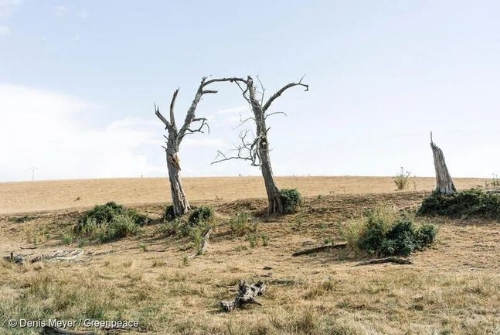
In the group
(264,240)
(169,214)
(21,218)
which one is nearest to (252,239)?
(264,240)

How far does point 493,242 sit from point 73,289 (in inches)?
388

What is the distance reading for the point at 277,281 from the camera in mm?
10359

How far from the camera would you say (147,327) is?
775 centimetres

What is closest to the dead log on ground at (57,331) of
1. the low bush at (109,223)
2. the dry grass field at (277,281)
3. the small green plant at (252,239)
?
the dry grass field at (277,281)

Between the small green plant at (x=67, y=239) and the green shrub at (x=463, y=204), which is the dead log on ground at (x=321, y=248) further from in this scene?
the small green plant at (x=67, y=239)

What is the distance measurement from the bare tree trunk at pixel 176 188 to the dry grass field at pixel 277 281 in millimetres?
1850

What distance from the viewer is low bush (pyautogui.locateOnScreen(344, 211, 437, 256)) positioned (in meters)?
13.0

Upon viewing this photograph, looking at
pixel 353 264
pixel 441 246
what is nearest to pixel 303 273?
pixel 353 264

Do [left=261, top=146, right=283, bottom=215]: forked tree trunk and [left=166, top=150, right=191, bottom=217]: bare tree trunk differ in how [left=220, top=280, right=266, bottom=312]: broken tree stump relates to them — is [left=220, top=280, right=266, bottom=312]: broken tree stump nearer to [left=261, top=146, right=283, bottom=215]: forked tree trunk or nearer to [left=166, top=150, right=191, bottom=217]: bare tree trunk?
[left=261, top=146, right=283, bottom=215]: forked tree trunk

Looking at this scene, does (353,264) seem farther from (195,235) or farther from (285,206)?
(285,206)

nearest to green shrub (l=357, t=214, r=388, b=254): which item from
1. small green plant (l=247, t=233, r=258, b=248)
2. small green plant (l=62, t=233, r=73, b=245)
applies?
small green plant (l=247, t=233, r=258, b=248)

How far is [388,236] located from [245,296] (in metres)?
5.96

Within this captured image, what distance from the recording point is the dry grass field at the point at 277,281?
7543 millimetres

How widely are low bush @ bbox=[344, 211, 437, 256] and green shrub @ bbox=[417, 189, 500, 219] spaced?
342 cm
